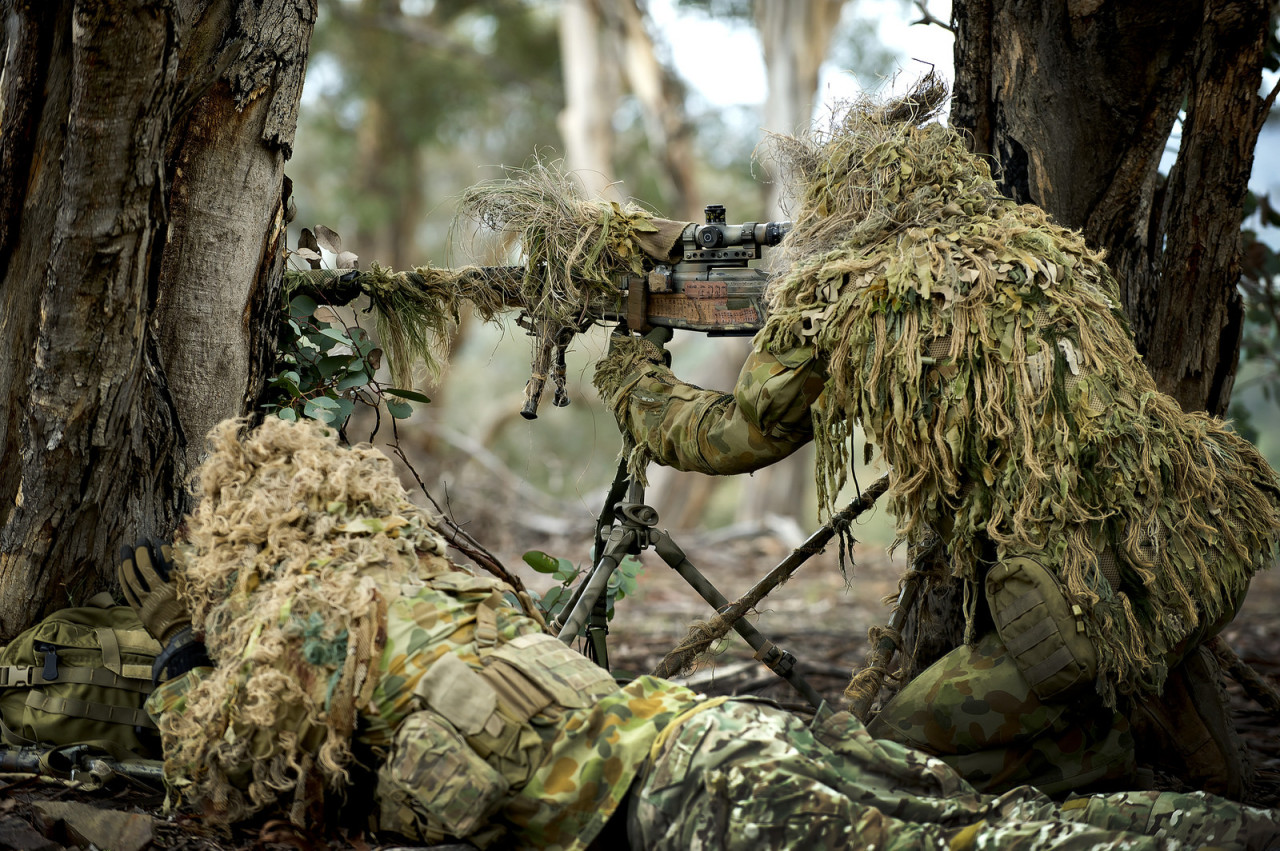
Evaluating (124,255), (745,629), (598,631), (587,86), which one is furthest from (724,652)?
(587,86)

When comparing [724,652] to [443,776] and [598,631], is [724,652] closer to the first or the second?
[598,631]

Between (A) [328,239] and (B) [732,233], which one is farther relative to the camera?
(A) [328,239]

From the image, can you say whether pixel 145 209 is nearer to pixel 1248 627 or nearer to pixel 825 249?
pixel 825 249

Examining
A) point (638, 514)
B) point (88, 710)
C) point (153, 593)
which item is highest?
point (638, 514)

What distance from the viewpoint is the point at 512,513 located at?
31.7ft

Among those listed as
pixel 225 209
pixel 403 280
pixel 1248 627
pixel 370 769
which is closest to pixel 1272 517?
pixel 370 769

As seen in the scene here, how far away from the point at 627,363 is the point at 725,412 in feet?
1.51

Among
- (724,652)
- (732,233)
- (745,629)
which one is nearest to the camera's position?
(732,233)

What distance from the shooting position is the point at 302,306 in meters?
3.48

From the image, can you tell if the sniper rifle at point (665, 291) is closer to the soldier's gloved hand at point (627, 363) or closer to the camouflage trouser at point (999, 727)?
the soldier's gloved hand at point (627, 363)

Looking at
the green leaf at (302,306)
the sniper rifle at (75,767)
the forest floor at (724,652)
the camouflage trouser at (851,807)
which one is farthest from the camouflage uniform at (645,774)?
the green leaf at (302,306)

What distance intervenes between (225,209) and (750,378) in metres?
1.68

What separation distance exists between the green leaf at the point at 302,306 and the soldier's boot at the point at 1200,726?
113 inches

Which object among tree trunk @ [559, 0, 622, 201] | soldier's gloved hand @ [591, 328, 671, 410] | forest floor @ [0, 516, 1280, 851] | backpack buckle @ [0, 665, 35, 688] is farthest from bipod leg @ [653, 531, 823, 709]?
tree trunk @ [559, 0, 622, 201]
